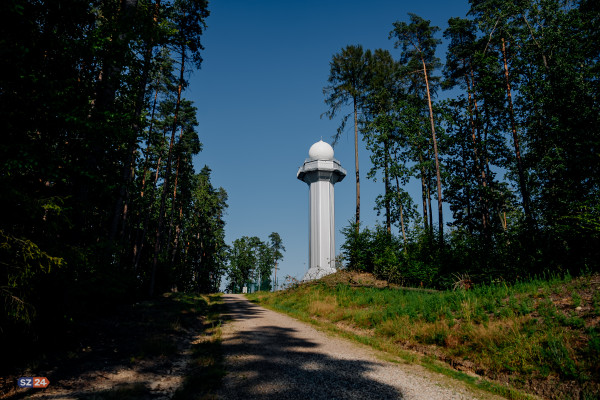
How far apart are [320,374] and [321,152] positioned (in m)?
29.7

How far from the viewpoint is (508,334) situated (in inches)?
241

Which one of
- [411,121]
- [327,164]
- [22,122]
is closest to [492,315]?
[22,122]

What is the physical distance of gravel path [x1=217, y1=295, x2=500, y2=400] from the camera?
4366 millimetres

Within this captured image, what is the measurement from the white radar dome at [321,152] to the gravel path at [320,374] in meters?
26.9

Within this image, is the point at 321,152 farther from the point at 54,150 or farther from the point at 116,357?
the point at 116,357

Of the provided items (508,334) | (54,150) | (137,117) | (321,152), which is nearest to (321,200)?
(321,152)

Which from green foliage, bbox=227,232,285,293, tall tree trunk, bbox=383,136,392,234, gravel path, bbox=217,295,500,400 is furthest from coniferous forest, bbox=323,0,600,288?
green foliage, bbox=227,232,285,293

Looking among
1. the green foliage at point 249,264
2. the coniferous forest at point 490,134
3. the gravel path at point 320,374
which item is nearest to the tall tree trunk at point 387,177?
the coniferous forest at point 490,134

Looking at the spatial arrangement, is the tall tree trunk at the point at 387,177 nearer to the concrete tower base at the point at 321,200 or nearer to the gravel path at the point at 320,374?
the concrete tower base at the point at 321,200

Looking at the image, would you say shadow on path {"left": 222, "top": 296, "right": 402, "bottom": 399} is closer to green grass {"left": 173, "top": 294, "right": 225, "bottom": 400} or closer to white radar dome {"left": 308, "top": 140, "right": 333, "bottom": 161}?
green grass {"left": 173, "top": 294, "right": 225, "bottom": 400}

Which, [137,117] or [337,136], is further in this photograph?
[337,136]

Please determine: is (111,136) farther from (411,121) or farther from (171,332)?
(411,121)

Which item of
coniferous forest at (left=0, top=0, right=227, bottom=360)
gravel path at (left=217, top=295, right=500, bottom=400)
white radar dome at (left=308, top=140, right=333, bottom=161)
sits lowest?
gravel path at (left=217, top=295, right=500, bottom=400)

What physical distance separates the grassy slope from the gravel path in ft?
2.96
